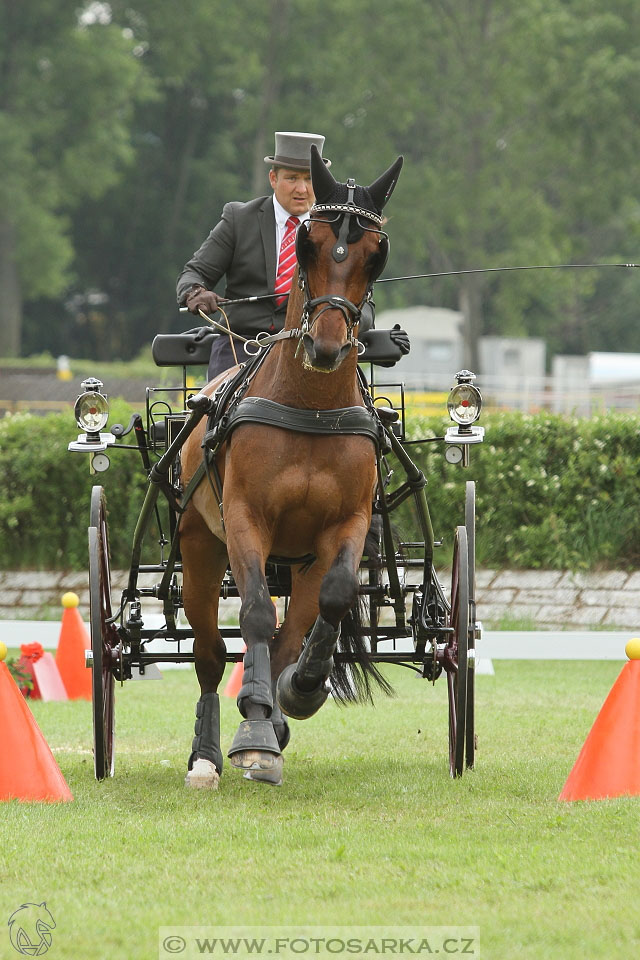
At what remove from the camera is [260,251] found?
6832 millimetres

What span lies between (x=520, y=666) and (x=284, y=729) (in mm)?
6422

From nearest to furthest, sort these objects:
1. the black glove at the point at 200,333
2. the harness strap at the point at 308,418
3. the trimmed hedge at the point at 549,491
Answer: the harness strap at the point at 308,418
the black glove at the point at 200,333
the trimmed hedge at the point at 549,491

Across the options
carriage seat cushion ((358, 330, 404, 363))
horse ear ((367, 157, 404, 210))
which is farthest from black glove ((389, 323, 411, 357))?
horse ear ((367, 157, 404, 210))

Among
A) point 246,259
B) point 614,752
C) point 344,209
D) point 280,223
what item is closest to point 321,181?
point 344,209

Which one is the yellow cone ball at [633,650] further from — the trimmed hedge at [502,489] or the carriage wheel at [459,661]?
the trimmed hedge at [502,489]

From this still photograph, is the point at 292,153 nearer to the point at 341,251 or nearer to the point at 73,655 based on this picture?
the point at 341,251

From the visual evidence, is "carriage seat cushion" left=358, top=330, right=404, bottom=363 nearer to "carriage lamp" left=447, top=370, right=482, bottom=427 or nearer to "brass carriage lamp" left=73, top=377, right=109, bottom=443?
"carriage lamp" left=447, top=370, right=482, bottom=427

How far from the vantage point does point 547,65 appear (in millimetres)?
36750

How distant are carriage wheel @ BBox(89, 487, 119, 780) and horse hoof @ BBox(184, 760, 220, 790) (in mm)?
428

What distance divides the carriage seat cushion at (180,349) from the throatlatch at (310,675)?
175 centimetres

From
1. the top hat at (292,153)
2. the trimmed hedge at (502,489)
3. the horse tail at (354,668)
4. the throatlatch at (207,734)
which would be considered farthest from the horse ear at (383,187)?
the trimmed hedge at (502,489)

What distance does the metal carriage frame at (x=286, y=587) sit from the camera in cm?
612

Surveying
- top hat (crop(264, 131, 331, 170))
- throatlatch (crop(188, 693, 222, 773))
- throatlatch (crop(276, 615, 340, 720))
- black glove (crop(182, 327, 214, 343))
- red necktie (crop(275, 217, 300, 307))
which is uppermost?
top hat (crop(264, 131, 331, 170))

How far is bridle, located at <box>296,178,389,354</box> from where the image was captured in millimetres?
5027
